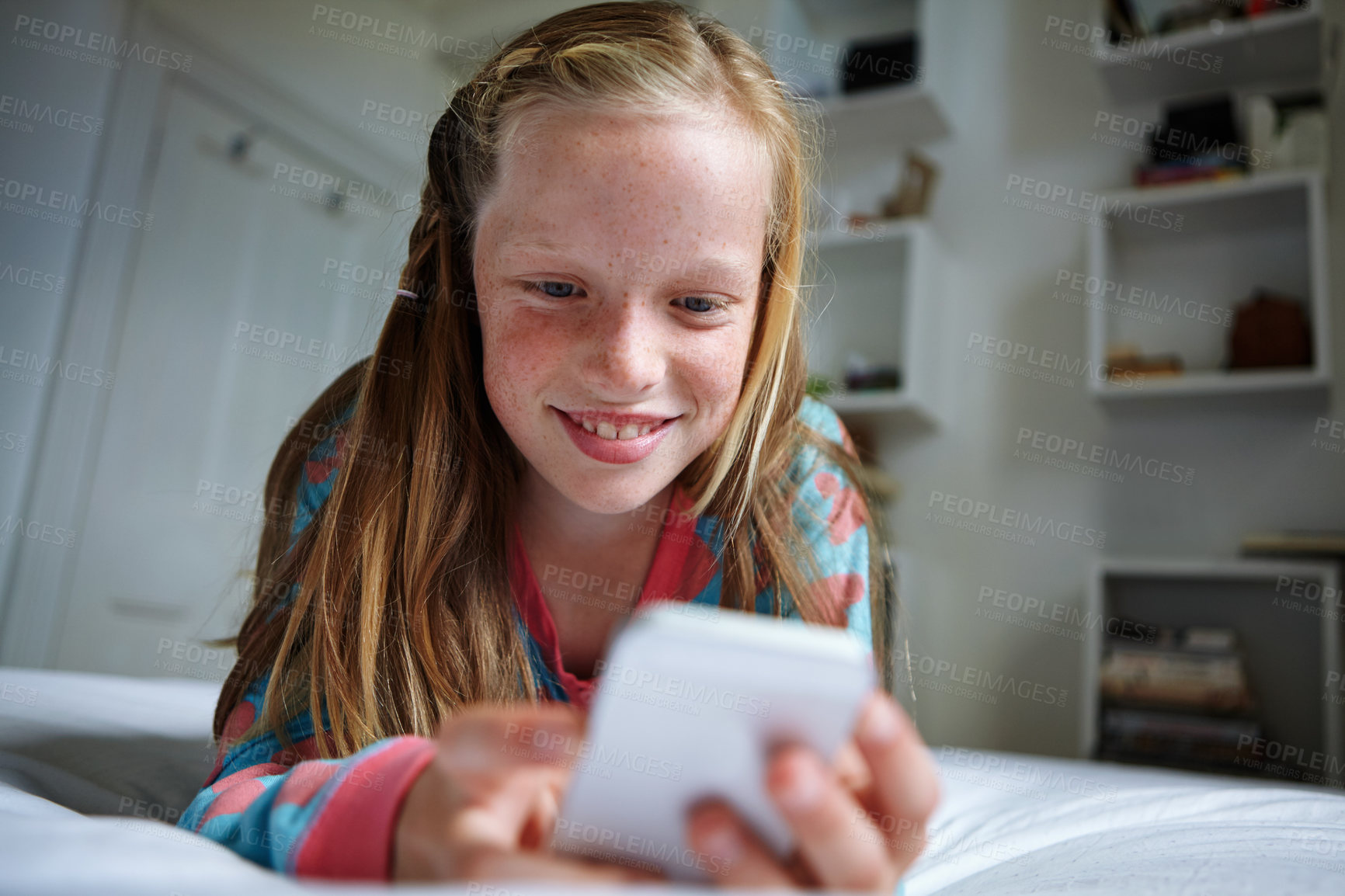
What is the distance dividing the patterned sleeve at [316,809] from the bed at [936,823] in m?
0.02

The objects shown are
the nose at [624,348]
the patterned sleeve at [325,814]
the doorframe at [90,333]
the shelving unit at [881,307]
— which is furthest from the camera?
the shelving unit at [881,307]

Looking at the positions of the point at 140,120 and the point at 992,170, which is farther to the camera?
the point at 992,170

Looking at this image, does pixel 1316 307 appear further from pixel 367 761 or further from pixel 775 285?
pixel 367 761

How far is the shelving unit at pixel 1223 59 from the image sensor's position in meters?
2.02

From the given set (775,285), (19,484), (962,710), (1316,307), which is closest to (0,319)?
(19,484)

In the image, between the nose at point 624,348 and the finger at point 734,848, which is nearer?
the finger at point 734,848

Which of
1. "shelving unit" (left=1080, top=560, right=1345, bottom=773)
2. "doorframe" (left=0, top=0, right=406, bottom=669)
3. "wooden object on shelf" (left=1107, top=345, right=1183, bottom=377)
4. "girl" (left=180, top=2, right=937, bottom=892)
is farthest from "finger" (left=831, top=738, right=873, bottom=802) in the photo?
"doorframe" (left=0, top=0, right=406, bottom=669)

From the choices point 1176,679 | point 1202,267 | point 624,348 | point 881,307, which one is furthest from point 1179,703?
point 624,348

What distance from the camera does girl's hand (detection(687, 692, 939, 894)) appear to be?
1.01 ft

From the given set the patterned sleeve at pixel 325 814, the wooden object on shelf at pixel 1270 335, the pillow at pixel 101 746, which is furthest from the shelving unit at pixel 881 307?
the patterned sleeve at pixel 325 814

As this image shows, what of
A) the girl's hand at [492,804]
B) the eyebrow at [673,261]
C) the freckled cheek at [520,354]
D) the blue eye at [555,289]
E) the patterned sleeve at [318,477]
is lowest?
the girl's hand at [492,804]

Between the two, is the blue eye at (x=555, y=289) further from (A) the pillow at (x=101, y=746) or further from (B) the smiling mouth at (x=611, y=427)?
(A) the pillow at (x=101, y=746)

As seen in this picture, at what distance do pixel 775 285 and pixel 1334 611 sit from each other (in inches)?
58.9

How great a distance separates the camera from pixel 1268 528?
82.8 inches
